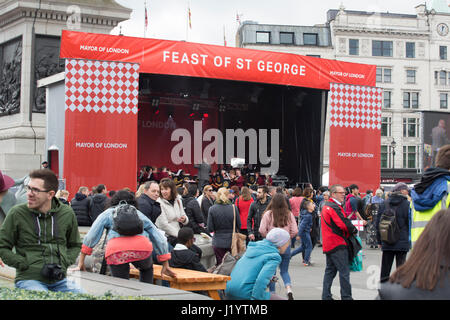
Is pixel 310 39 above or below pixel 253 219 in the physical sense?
above

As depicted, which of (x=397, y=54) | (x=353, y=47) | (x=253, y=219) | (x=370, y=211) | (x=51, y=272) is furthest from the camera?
(x=397, y=54)

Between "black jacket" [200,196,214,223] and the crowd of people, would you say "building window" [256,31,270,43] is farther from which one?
the crowd of people

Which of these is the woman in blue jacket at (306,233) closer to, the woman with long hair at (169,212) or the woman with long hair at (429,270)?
the woman with long hair at (169,212)

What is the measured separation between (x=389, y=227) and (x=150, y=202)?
3078 millimetres

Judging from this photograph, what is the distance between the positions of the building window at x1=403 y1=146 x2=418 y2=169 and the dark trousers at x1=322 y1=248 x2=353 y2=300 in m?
50.7

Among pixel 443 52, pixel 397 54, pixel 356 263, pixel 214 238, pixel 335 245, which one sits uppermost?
pixel 443 52

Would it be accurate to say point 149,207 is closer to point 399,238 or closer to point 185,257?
point 185,257

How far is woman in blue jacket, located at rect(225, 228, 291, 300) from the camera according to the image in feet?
21.7

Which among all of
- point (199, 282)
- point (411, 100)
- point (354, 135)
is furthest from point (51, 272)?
point (411, 100)

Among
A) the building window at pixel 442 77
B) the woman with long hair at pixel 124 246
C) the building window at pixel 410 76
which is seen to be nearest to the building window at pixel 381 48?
the building window at pixel 410 76

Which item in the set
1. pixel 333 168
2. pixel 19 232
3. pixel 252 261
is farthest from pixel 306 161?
pixel 19 232

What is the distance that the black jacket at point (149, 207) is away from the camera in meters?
8.47

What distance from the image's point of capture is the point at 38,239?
496 centimetres
